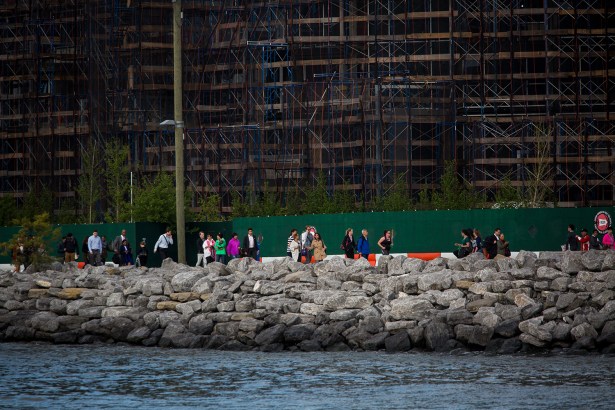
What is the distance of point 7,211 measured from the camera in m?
82.1

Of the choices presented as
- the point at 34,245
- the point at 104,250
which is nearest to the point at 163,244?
the point at 104,250

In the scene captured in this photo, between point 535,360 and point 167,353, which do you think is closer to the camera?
point 535,360

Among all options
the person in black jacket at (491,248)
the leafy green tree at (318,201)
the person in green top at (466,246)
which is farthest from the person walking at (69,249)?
the leafy green tree at (318,201)

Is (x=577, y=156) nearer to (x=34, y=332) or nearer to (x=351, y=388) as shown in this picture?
(x=34, y=332)

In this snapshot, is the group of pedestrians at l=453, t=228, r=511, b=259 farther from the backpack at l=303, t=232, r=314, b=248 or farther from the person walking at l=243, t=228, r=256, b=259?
the person walking at l=243, t=228, r=256, b=259

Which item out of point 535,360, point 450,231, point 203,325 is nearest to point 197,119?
point 450,231

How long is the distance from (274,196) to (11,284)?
36.4 meters

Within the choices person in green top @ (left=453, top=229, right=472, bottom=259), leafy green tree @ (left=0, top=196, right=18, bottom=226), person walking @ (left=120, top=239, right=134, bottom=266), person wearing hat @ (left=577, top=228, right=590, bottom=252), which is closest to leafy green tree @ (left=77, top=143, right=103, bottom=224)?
leafy green tree @ (left=0, top=196, right=18, bottom=226)

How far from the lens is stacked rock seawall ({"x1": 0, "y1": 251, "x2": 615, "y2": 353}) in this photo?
31.7 metres

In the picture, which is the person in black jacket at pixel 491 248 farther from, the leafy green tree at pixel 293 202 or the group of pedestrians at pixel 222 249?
the leafy green tree at pixel 293 202

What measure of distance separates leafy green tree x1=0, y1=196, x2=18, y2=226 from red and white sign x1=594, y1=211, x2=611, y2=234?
4071 centimetres

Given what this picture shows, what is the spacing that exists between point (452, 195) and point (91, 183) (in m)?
21.8

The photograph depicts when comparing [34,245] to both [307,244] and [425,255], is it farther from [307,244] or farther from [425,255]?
[425,255]

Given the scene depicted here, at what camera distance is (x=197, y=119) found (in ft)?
271
